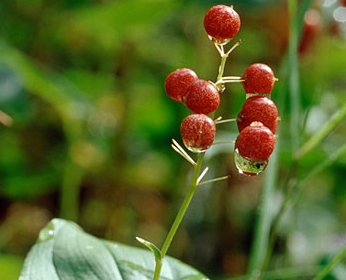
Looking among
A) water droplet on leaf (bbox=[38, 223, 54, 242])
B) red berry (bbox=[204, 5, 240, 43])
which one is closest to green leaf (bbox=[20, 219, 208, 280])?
water droplet on leaf (bbox=[38, 223, 54, 242])

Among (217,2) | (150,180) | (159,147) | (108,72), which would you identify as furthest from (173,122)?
(217,2)

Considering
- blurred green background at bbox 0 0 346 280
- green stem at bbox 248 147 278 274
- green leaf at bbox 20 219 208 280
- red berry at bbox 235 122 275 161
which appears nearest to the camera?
red berry at bbox 235 122 275 161

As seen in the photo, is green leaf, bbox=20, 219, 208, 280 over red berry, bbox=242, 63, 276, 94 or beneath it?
beneath

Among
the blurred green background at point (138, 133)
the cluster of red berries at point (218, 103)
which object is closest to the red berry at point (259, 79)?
Answer: the cluster of red berries at point (218, 103)

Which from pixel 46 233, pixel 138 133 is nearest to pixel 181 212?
pixel 46 233

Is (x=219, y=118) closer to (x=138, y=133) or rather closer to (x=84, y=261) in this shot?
(x=84, y=261)

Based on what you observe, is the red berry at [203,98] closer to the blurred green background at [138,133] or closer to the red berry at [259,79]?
the red berry at [259,79]

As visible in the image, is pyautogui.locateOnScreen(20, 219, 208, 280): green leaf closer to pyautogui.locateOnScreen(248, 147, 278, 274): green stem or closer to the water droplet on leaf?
the water droplet on leaf
